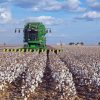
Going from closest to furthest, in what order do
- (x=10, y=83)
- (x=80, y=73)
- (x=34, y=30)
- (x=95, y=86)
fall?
1. (x=95, y=86)
2. (x=10, y=83)
3. (x=80, y=73)
4. (x=34, y=30)

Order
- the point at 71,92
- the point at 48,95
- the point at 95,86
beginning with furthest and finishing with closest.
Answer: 1. the point at 95,86
2. the point at 48,95
3. the point at 71,92

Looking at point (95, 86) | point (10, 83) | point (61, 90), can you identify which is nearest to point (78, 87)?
point (95, 86)

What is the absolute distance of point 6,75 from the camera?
13.1 metres

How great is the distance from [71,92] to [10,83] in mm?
3324

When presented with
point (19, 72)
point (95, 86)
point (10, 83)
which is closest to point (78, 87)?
point (95, 86)

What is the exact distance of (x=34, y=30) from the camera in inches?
1294

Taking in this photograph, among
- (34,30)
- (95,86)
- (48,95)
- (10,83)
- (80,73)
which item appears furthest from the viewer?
(34,30)

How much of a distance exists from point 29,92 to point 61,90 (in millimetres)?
909

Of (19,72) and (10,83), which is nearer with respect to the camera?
(10,83)

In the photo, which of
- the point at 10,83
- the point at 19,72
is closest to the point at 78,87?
the point at 10,83

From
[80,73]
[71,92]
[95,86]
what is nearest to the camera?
[71,92]

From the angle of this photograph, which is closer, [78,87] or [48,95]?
[48,95]

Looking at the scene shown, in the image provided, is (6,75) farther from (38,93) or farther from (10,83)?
(38,93)

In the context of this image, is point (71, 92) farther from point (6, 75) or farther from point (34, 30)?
point (34, 30)
